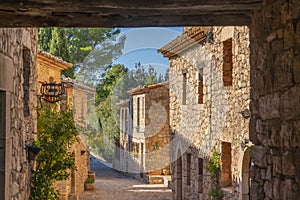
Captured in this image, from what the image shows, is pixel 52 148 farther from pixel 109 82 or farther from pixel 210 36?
pixel 109 82

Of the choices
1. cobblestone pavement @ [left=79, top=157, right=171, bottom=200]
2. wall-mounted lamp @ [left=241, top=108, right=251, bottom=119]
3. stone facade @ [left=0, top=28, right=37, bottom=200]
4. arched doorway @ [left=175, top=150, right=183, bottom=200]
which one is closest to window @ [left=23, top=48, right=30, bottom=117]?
stone facade @ [left=0, top=28, right=37, bottom=200]

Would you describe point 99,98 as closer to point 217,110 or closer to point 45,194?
point 217,110

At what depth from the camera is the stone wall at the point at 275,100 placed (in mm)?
3135

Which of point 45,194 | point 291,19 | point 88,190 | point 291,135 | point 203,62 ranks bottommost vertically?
point 88,190

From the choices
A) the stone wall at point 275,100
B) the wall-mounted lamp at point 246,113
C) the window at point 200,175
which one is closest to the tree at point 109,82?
the window at point 200,175

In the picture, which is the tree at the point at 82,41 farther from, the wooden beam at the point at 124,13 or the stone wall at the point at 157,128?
the wooden beam at the point at 124,13

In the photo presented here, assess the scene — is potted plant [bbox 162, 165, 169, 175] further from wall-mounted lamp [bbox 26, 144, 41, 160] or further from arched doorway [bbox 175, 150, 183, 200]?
wall-mounted lamp [bbox 26, 144, 41, 160]

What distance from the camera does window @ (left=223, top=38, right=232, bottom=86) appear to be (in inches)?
407

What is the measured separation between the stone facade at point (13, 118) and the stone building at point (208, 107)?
4.09 metres

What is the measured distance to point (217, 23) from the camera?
4.11m

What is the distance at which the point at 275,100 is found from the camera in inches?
138

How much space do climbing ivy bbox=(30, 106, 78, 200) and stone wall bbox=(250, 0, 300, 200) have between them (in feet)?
12.7

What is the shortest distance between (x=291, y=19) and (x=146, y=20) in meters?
1.28

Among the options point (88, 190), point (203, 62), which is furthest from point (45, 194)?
point (88, 190)
